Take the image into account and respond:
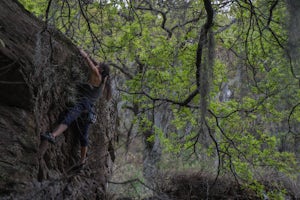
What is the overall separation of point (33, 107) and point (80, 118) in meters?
1.26

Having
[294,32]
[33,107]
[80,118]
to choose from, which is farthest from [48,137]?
[294,32]

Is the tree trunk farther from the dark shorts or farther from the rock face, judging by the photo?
the dark shorts

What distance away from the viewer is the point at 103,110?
25.7ft

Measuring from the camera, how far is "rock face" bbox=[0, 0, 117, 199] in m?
4.45

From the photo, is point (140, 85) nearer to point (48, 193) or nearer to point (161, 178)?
point (161, 178)

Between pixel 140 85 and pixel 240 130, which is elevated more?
pixel 140 85

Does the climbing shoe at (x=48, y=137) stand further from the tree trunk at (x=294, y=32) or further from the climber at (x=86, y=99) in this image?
the tree trunk at (x=294, y=32)

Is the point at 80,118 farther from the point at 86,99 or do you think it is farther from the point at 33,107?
the point at 33,107

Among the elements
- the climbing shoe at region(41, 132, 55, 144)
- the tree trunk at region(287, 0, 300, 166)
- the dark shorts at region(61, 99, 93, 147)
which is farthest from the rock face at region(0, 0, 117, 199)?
the tree trunk at region(287, 0, 300, 166)

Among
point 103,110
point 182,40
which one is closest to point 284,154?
point 182,40

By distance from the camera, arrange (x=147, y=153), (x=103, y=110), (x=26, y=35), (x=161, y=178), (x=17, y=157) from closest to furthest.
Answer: (x=17, y=157) < (x=26, y=35) < (x=103, y=110) < (x=161, y=178) < (x=147, y=153)

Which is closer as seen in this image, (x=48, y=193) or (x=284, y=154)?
(x=48, y=193)

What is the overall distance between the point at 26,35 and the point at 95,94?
161 cm

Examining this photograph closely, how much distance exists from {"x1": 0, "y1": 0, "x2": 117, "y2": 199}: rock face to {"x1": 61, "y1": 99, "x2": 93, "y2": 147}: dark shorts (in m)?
0.21
